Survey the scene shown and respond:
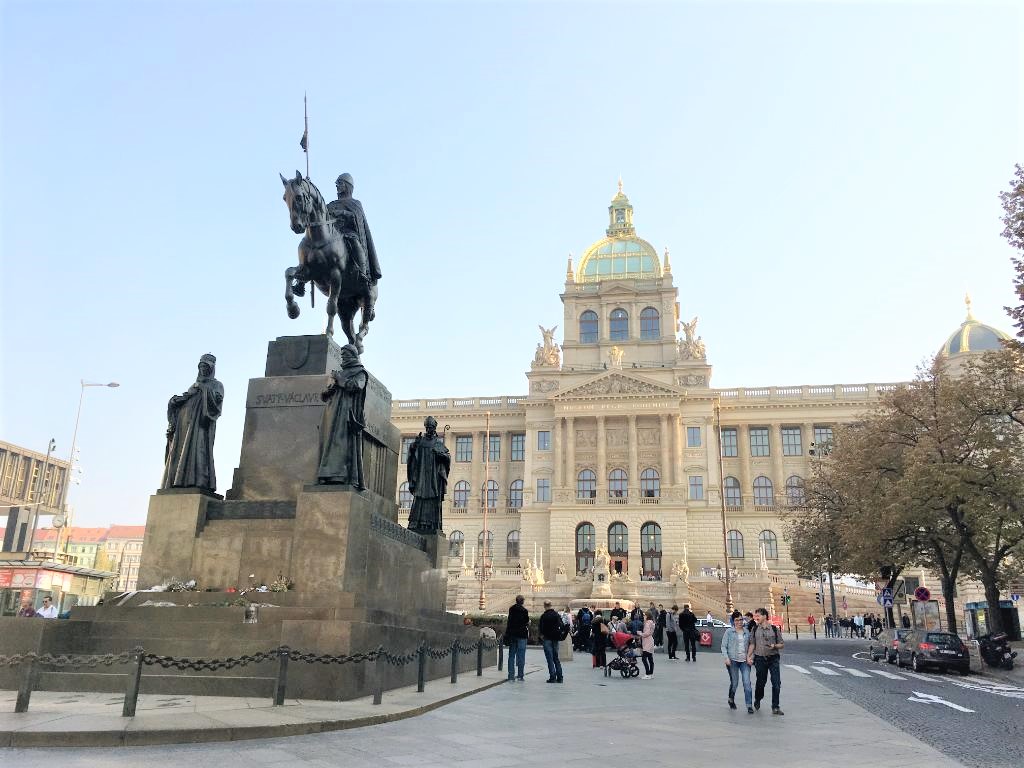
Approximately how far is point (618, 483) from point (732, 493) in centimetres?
1009

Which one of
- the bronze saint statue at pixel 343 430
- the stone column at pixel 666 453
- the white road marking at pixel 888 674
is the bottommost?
the white road marking at pixel 888 674

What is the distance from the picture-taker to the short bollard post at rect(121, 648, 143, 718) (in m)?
8.02

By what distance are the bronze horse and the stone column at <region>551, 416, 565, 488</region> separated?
52.1 meters

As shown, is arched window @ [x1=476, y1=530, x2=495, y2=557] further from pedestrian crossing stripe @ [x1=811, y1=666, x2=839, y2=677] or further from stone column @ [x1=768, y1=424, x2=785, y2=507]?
pedestrian crossing stripe @ [x1=811, y1=666, x2=839, y2=677]

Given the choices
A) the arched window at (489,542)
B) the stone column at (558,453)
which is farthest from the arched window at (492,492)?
the stone column at (558,453)

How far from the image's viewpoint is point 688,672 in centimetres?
2078

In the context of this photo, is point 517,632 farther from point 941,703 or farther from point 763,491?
point 763,491

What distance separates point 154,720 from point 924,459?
2707 cm

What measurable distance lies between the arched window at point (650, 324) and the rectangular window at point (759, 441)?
40.1ft

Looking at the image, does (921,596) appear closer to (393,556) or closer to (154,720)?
(393,556)

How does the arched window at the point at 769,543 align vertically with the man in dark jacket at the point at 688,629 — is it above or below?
above

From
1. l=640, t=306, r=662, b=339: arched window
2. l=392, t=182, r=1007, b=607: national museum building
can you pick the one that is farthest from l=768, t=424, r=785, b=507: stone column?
l=640, t=306, r=662, b=339: arched window

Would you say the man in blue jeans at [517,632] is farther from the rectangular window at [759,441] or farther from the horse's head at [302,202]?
the rectangular window at [759,441]

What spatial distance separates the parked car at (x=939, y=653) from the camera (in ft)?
74.9
